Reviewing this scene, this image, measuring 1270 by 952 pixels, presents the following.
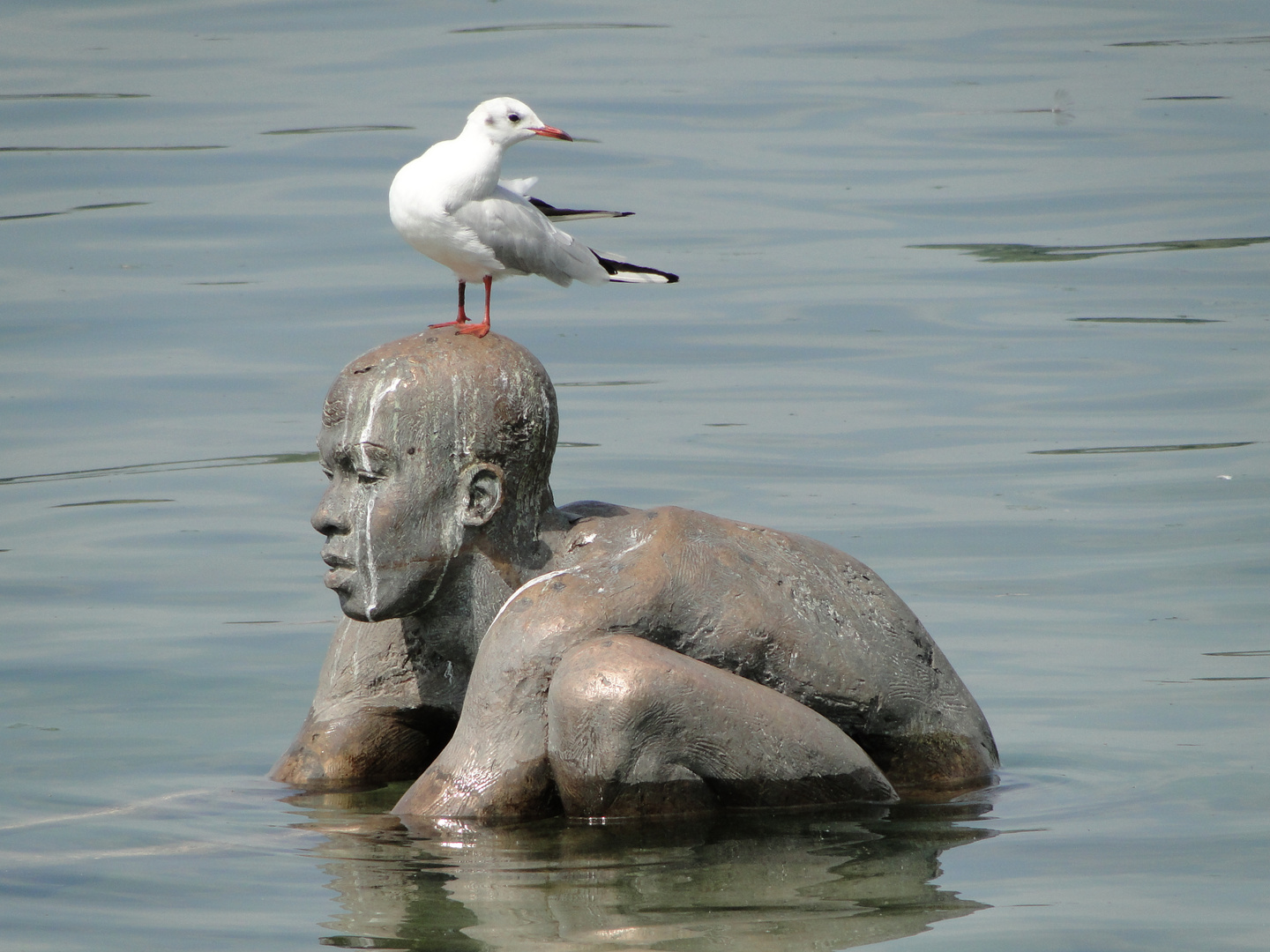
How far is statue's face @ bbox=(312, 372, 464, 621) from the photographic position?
5.98 meters

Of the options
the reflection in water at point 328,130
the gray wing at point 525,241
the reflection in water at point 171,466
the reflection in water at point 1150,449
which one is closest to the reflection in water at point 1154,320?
the reflection in water at point 1150,449

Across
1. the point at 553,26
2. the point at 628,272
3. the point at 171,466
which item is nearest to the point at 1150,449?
the point at 628,272

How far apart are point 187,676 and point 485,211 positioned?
268cm

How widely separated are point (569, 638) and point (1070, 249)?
10.6m

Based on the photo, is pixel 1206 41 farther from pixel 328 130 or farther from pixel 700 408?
pixel 700 408

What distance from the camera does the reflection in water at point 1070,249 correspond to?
15.3 m

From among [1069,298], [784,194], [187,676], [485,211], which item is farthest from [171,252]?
[485,211]

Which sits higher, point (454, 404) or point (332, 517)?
point (454, 404)

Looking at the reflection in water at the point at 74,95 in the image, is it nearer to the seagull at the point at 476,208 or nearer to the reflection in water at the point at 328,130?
the reflection in water at the point at 328,130

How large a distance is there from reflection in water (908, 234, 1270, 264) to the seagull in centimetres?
910

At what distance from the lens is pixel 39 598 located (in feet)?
30.7

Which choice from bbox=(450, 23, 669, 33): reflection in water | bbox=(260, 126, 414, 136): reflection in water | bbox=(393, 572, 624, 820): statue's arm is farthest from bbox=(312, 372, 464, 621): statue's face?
bbox=(450, 23, 669, 33): reflection in water

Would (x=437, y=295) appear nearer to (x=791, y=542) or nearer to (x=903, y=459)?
(x=903, y=459)

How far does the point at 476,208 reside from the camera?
656cm
